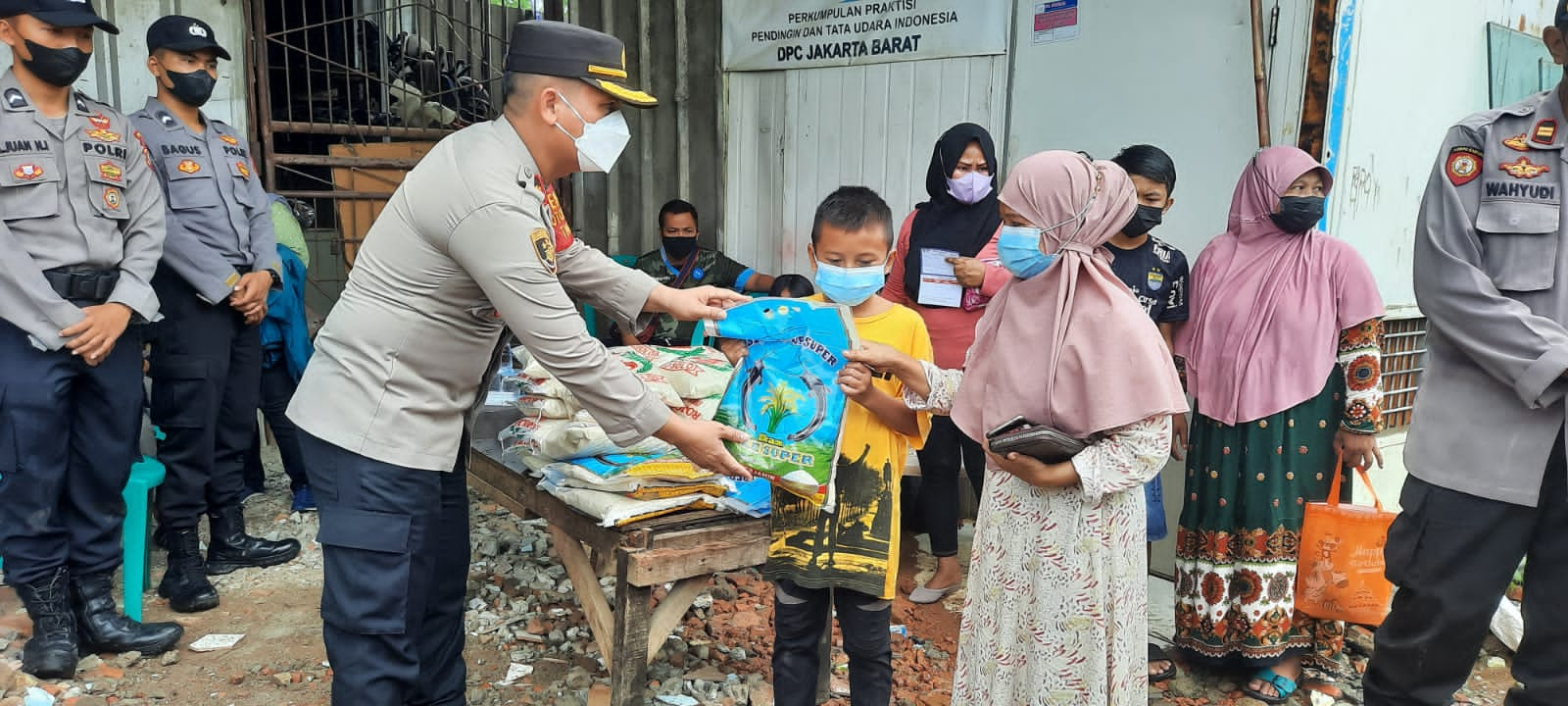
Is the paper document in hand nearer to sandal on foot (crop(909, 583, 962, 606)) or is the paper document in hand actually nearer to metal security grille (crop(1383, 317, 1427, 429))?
sandal on foot (crop(909, 583, 962, 606))

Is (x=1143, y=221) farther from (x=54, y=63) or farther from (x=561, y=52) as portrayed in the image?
(x=54, y=63)

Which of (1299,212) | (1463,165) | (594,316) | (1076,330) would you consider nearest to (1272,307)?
(1299,212)

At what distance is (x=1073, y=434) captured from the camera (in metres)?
2.17

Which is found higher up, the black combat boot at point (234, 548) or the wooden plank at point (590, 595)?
the wooden plank at point (590, 595)

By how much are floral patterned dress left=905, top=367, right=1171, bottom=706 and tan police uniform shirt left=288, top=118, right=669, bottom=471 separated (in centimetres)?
91

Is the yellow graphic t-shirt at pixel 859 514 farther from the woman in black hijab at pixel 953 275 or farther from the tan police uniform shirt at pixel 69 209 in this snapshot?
the tan police uniform shirt at pixel 69 209

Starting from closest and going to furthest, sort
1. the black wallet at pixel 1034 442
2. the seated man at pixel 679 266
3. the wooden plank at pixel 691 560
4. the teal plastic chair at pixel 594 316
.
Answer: the black wallet at pixel 1034 442 < the wooden plank at pixel 691 560 < the seated man at pixel 679 266 < the teal plastic chair at pixel 594 316

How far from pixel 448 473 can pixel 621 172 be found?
4.37 m

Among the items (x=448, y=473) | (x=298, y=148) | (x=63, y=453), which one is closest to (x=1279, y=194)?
(x=448, y=473)

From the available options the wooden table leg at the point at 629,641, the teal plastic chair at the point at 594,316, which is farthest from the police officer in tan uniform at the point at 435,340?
the teal plastic chair at the point at 594,316

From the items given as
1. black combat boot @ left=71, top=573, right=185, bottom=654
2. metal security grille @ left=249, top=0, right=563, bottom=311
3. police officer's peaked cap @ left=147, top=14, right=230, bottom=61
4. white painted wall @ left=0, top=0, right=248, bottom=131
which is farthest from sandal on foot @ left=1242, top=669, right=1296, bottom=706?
white painted wall @ left=0, top=0, right=248, bottom=131

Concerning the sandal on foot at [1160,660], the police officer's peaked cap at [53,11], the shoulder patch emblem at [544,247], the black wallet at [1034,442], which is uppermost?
the police officer's peaked cap at [53,11]

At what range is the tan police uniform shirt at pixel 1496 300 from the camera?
216cm

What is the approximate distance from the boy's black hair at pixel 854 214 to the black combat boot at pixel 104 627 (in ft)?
9.45
